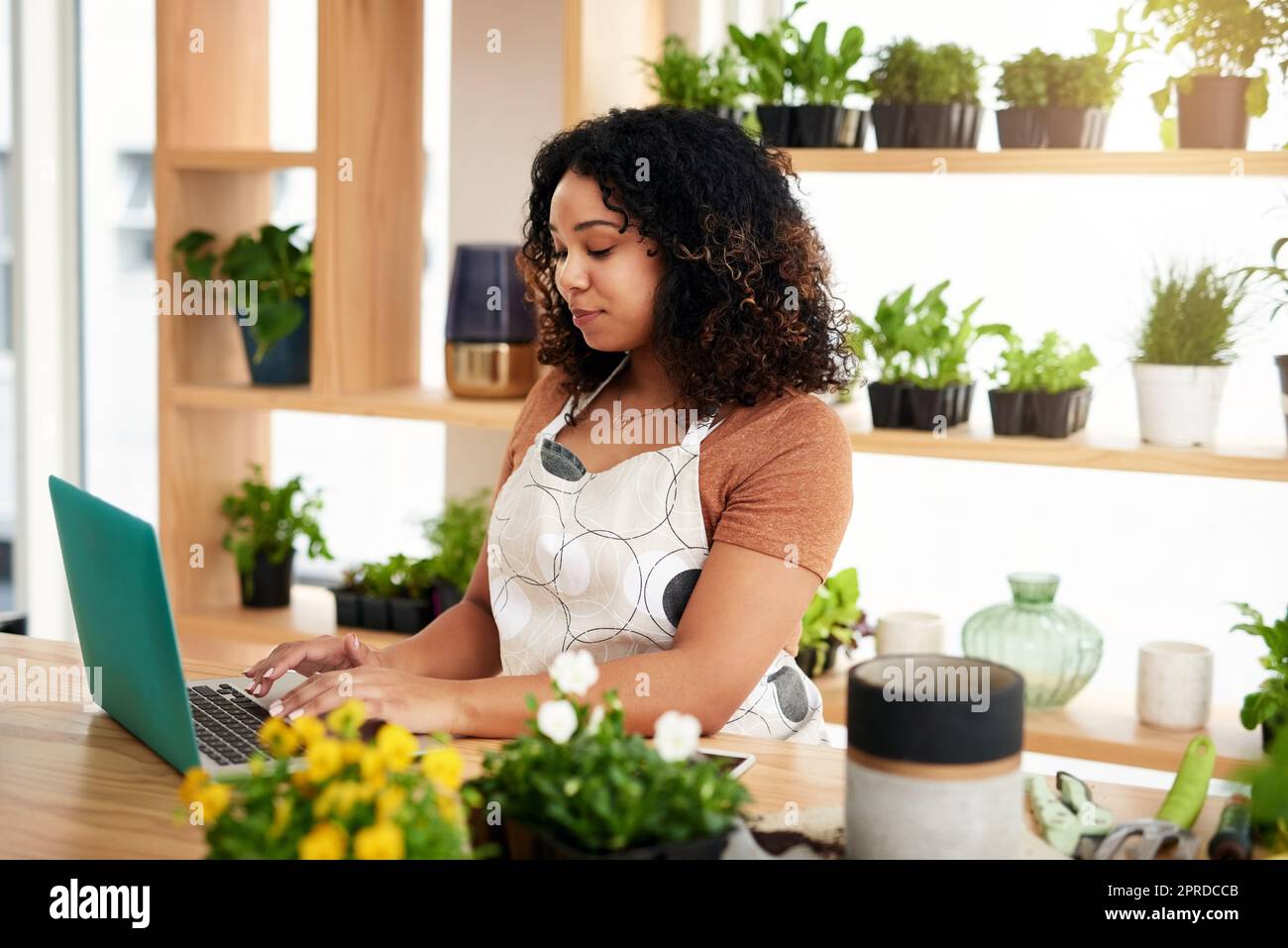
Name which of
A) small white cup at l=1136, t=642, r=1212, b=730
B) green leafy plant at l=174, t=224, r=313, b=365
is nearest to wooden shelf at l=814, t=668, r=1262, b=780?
small white cup at l=1136, t=642, r=1212, b=730

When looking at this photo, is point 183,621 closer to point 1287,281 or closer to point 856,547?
point 856,547

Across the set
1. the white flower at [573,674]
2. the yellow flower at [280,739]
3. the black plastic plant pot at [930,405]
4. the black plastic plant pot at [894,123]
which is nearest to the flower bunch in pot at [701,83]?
the black plastic plant pot at [894,123]

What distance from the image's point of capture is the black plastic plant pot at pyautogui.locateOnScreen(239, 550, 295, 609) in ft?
10.1

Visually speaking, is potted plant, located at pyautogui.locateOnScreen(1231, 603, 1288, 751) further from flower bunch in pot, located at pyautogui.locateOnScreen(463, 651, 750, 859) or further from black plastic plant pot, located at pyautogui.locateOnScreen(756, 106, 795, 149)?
flower bunch in pot, located at pyautogui.locateOnScreen(463, 651, 750, 859)

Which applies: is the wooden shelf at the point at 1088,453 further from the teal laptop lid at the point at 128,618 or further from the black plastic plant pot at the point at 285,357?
the teal laptop lid at the point at 128,618

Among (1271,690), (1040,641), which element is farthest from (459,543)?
(1271,690)

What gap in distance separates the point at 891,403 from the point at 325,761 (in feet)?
5.93

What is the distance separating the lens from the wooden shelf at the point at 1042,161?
88.7 inches

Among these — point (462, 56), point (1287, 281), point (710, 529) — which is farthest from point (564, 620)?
point (462, 56)

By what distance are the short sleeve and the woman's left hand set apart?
40 centimetres

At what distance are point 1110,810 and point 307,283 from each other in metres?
2.16

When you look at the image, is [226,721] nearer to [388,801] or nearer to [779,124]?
[388,801]
